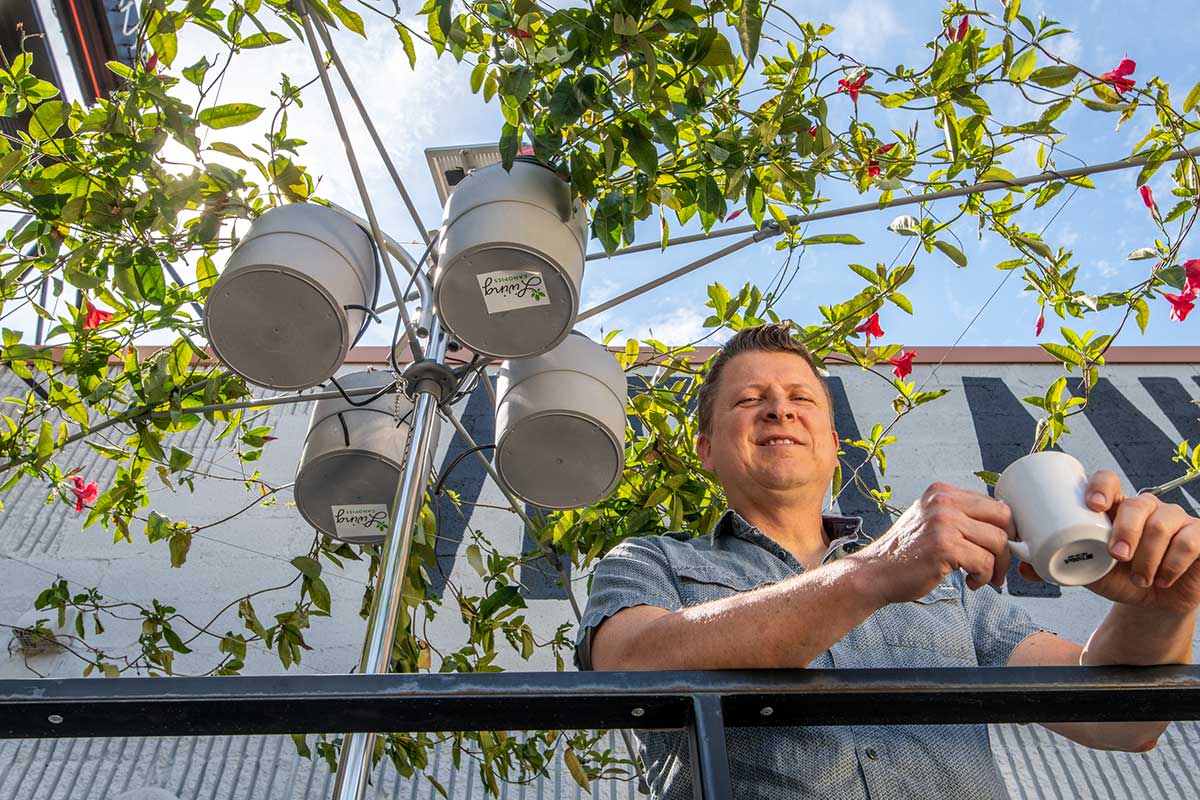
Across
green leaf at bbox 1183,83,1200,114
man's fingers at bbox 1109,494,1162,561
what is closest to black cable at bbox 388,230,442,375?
man's fingers at bbox 1109,494,1162,561

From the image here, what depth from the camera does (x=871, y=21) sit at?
2320 mm

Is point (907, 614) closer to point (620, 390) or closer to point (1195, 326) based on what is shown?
point (620, 390)

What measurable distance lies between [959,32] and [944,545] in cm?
142

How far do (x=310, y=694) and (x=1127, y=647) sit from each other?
0.64 meters

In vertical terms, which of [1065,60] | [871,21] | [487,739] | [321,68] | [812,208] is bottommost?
[487,739]

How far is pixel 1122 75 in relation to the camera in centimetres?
192

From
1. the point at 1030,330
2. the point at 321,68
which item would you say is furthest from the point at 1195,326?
the point at 321,68

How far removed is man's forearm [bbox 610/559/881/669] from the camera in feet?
2.63

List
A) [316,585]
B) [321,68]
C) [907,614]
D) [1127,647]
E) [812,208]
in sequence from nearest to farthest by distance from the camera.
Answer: [1127,647]
[907,614]
[321,68]
[316,585]
[812,208]

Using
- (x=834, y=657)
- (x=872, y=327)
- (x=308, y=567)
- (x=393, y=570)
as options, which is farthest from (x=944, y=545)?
(x=872, y=327)

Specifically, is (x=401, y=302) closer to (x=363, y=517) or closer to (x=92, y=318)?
(x=363, y=517)

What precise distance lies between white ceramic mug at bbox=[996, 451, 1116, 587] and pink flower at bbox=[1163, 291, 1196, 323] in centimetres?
159

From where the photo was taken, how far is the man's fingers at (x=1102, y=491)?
72cm

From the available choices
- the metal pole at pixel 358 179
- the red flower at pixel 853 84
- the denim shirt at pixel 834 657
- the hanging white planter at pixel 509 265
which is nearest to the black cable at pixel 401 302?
the metal pole at pixel 358 179
